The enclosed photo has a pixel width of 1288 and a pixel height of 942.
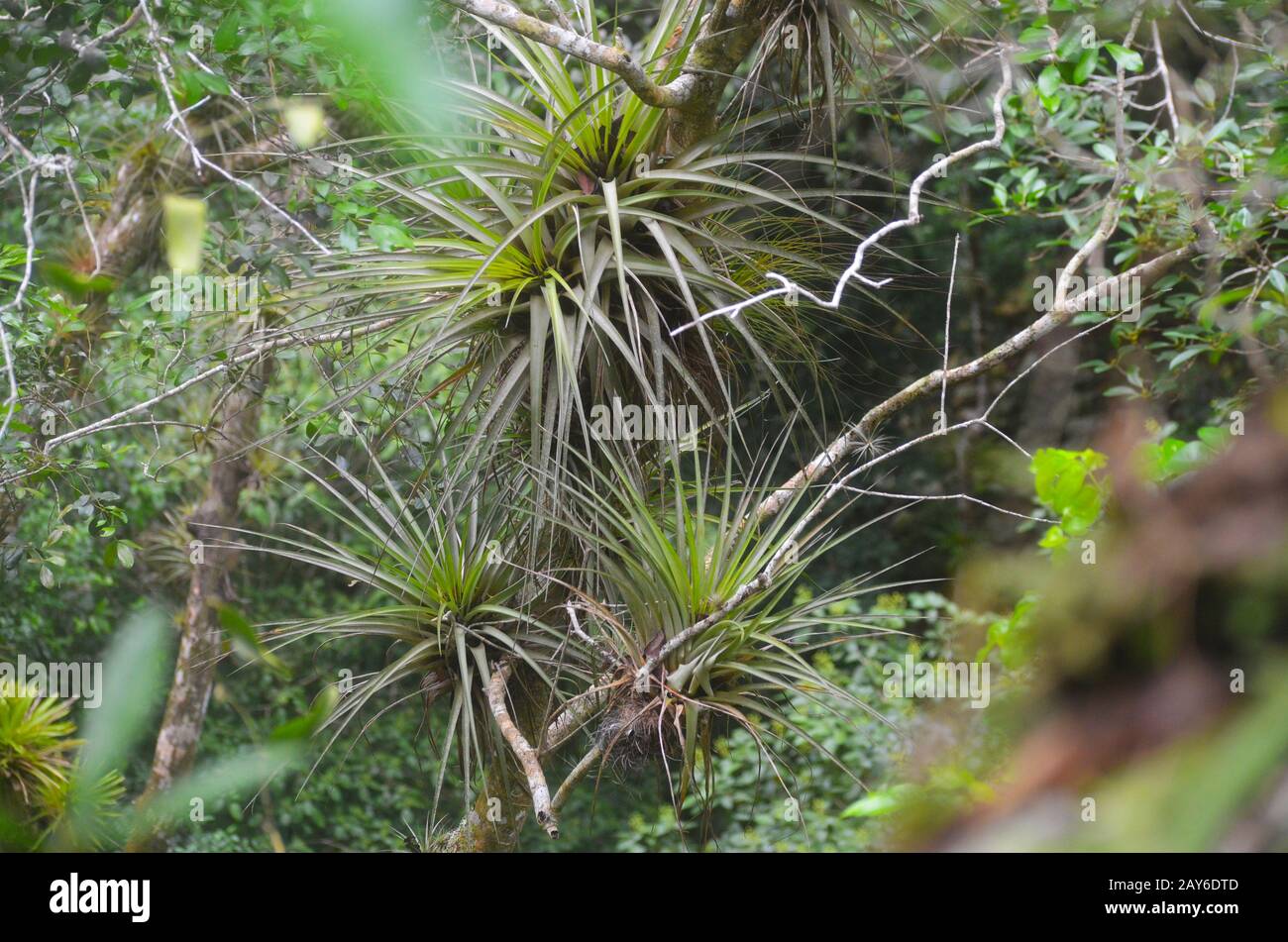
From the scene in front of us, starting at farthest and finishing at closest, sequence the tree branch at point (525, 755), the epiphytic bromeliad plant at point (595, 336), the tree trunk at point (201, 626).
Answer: the tree trunk at point (201, 626) → the epiphytic bromeliad plant at point (595, 336) → the tree branch at point (525, 755)

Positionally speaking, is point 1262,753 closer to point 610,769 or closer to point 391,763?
point 610,769

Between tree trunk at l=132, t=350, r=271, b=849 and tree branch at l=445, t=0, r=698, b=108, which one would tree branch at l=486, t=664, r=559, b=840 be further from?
tree trunk at l=132, t=350, r=271, b=849

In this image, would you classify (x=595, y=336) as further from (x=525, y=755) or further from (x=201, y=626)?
(x=201, y=626)

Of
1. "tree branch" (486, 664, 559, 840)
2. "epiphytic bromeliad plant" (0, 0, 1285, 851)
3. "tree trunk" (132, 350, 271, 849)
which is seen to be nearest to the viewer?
"tree branch" (486, 664, 559, 840)

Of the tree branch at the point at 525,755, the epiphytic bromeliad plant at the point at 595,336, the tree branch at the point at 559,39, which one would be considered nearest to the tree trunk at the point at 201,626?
the epiphytic bromeliad plant at the point at 595,336

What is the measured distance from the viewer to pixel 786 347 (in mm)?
2184

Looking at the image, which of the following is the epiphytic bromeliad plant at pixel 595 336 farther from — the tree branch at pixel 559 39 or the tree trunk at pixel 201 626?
the tree trunk at pixel 201 626

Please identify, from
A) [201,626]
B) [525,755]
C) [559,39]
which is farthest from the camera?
[201,626]

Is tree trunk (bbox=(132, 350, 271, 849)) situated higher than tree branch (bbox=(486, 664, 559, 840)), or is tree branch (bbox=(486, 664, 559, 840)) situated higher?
tree trunk (bbox=(132, 350, 271, 849))

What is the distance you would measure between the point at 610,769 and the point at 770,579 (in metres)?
0.54

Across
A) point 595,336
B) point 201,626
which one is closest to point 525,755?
point 595,336

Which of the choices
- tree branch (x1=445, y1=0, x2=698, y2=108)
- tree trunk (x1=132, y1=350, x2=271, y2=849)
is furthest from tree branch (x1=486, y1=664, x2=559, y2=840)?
tree trunk (x1=132, y1=350, x2=271, y2=849)
